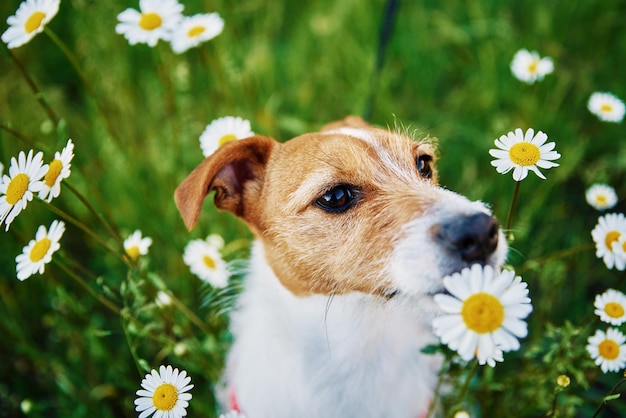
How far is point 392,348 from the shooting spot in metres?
2.28

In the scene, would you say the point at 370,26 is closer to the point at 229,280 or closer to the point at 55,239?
the point at 229,280

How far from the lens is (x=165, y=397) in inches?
59.1

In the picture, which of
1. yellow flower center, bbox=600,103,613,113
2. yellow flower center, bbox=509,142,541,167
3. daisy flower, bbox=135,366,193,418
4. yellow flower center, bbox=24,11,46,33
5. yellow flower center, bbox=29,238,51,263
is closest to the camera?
daisy flower, bbox=135,366,193,418

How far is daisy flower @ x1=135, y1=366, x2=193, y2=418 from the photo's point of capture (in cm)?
148

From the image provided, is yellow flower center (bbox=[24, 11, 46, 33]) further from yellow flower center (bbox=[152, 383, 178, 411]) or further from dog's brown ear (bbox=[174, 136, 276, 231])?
yellow flower center (bbox=[152, 383, 178, 411])

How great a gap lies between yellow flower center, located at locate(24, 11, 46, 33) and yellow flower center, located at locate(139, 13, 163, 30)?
420mm

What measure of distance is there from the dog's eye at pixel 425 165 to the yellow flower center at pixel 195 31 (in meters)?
1.23

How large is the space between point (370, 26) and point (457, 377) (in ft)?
10.7

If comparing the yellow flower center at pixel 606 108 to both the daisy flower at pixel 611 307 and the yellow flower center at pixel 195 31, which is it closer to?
the daisy flower at pixel 611 307

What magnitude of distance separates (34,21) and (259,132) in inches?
66.1

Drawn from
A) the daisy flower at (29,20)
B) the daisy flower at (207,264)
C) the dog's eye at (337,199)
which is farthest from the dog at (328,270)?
Answer: the daisy flower at (29,20)

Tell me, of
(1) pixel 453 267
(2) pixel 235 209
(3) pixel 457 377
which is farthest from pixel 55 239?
(3) pixel 457 377

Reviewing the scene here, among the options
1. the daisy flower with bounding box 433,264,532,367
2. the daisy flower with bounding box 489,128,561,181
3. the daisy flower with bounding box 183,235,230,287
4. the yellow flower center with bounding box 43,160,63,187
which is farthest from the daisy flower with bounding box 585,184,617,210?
the yellow flower center with bounding box 43,160,63,187

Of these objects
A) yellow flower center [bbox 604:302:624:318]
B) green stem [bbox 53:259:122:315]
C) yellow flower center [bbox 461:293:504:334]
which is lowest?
yellow flower center [bbox 461:293:504:334]
